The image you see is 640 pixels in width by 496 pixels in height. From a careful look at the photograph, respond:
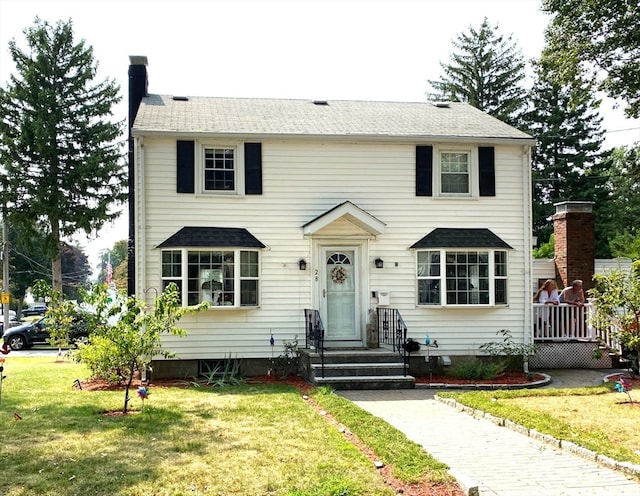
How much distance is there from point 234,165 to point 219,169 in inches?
13.6

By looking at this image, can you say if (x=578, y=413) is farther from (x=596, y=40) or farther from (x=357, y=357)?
(x=596, y=40)

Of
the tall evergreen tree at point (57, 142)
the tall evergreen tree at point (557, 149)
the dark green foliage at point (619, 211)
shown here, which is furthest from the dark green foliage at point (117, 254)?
the dark green foliage at point (619, 211)

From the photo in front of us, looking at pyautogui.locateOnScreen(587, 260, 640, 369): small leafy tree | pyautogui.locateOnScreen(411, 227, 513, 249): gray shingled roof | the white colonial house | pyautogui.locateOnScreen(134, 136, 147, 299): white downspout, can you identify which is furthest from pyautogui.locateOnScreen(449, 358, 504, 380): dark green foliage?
pyautogui.locateOnScreen(134, 136, 147, 299): white downspout

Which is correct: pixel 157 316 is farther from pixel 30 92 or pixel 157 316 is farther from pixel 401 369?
pixel 30 92

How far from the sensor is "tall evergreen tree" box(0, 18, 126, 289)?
32.0 metres

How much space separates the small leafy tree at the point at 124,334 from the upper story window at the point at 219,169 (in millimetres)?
4277

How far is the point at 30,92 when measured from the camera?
32.9m

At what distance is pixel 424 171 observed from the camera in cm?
1498

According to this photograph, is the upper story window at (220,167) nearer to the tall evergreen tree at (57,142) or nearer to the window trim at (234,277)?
the window trim at (234,277)

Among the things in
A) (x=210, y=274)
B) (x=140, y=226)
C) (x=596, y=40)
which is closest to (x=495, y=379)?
(x=210, y=274)

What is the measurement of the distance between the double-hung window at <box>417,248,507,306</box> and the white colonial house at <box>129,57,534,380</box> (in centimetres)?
3

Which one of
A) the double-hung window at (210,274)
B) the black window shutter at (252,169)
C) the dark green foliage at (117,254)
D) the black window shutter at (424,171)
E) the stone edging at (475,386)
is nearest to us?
the stone edging at (475,386)

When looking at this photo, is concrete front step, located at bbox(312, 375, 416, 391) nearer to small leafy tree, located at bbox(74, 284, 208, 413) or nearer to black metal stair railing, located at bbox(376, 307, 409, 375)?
black metal stair railing, located at bbox(376, 307, 409, 375)

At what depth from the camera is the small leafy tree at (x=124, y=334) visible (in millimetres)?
10055
